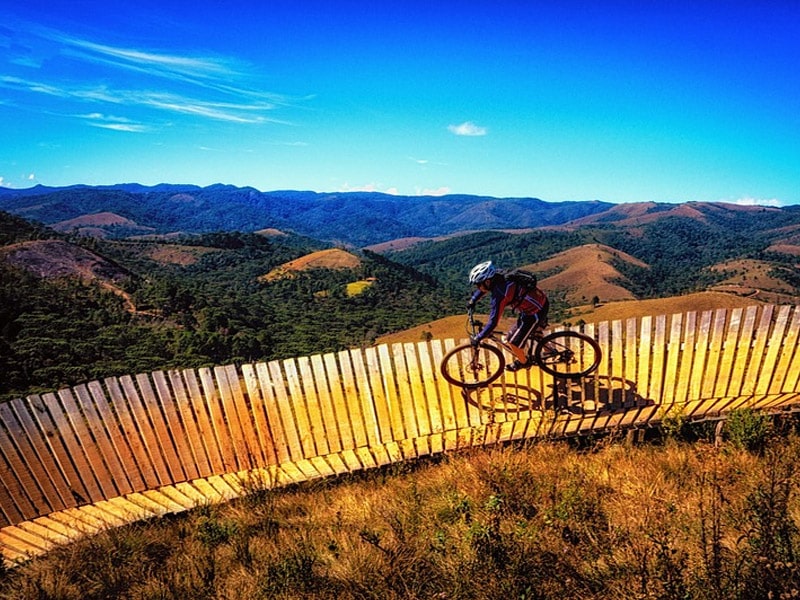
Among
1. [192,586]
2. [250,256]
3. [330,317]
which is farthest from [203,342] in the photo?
[250,256]

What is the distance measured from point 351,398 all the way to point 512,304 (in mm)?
2095

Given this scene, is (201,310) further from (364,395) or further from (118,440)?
(364,395)

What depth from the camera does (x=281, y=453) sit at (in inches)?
207

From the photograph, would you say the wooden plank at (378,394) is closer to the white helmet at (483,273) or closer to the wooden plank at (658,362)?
the white helmet at (483,273)

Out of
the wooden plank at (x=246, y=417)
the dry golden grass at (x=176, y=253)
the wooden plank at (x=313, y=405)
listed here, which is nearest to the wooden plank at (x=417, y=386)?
the wooden plank at (x=313, y=405)

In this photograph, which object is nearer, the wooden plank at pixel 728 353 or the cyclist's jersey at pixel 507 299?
the cyclist's jersey at pixel 507 299

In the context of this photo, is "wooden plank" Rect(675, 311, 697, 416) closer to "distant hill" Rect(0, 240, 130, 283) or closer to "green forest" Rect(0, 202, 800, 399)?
"green forest" Rect(0, 202, 800, 399)

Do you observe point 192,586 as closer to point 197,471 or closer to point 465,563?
point 465,563

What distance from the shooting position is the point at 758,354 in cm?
609

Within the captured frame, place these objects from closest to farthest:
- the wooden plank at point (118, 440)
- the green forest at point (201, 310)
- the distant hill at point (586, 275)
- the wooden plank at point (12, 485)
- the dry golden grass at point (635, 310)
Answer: the wooden plank at point (12, 485)
the wooden plank at point (118, 440)
the green forest at point (201, 310)
the dry golden grass at point (635, 310)
the distant hill at point (586, 275)

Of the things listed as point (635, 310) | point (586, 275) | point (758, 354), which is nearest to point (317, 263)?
point (586, 275)

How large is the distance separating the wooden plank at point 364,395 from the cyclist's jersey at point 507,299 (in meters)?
1.38

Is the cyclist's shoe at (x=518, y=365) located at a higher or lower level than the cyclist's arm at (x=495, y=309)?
lower

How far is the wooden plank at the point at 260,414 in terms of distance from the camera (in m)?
5.23
